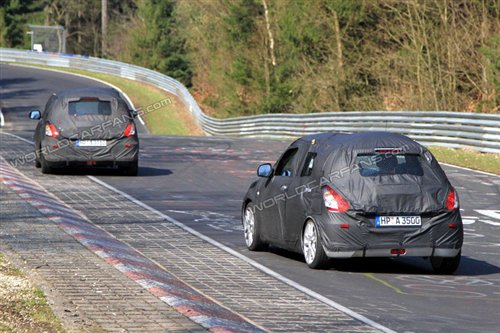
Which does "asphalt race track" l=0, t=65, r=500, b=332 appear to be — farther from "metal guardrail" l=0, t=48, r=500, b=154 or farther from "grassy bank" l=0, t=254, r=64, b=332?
"metal guardrail" l=0, t=48, r=500, b=154

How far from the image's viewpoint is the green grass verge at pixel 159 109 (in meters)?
62.2

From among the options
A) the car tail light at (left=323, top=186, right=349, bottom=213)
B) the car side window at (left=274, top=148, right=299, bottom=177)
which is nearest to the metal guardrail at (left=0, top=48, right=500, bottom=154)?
the car side window at (left=274, top=148, right=299, bottom=177)

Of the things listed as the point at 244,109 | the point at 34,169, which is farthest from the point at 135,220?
the point at 244,109

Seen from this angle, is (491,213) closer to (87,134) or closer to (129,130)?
(129,130)

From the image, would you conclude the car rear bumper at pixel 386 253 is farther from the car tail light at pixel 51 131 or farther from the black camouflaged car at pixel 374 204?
the car tail light at pixel 51 131

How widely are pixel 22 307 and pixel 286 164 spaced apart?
5.80m

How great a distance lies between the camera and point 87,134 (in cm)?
2447

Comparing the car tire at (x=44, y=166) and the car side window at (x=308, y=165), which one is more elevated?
the car side window at (x=308, y=165)

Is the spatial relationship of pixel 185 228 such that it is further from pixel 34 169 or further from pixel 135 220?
pixel 34 169

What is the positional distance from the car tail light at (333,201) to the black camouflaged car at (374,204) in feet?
0.04

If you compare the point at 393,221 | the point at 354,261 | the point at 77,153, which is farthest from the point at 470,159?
the point at 393,221

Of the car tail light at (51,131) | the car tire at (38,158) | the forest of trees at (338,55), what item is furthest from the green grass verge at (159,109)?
the car tail light at (51,131)

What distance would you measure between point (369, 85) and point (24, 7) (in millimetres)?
76521

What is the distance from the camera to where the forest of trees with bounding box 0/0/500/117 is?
150 ft
